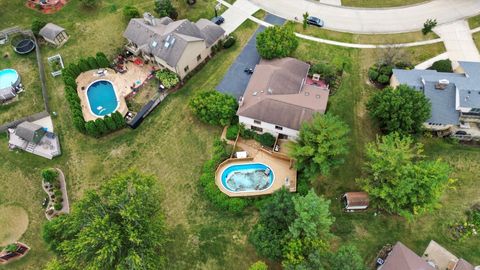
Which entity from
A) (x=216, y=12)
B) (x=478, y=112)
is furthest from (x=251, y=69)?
(x=478, y=112)

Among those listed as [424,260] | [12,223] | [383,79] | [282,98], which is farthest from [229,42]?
[424,260]

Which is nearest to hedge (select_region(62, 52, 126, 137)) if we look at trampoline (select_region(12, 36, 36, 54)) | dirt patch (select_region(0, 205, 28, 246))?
trampoline (select_region(12, 36, 36, 54))

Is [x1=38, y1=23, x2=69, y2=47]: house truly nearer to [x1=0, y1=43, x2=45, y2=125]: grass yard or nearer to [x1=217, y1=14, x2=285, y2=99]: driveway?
[x1=0, y1=43, x2=45, y2=125]: grass yard

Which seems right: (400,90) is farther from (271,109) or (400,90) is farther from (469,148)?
(271,109)

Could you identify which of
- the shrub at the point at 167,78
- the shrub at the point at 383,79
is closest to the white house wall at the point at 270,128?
the shrub at the point at 167,78

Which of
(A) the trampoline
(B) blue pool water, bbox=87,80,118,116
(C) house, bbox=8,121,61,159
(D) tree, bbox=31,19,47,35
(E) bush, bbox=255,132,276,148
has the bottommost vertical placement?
(C) house, bbox=8,121,61,159

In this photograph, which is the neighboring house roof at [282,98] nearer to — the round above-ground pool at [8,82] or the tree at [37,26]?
the round above-ground pool at [8,82]
